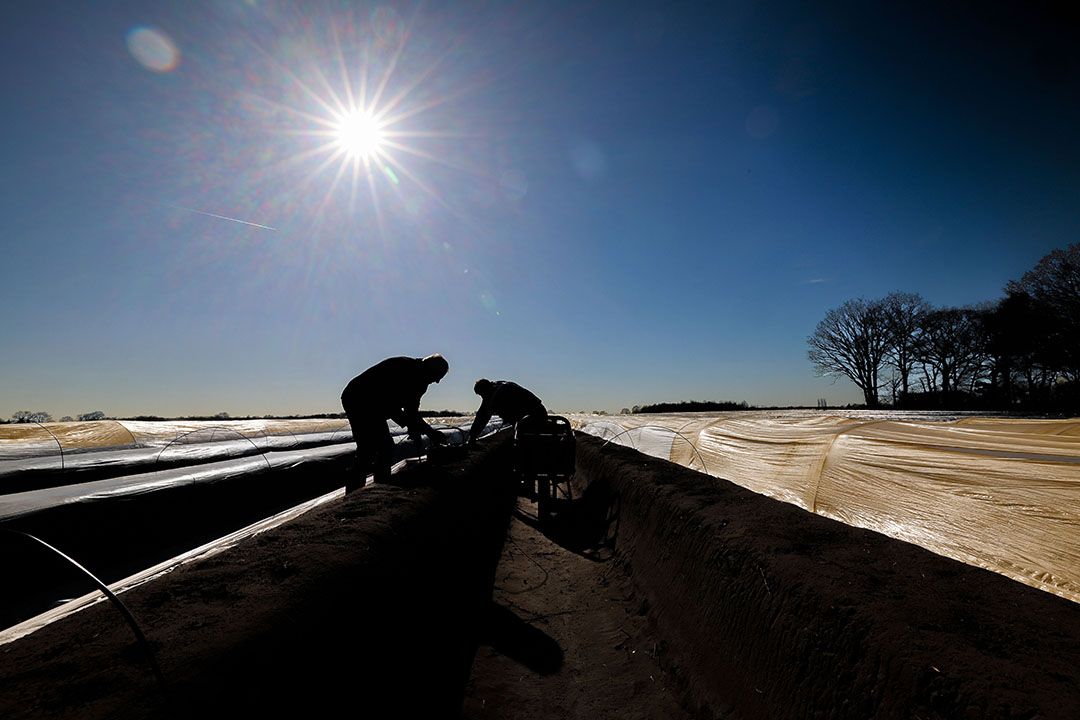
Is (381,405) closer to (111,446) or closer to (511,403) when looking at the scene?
(511,403)

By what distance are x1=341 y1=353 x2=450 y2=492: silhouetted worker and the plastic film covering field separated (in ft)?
12.4

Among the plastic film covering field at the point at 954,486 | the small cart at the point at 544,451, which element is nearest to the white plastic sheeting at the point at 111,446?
the small cart at the point at 544,451

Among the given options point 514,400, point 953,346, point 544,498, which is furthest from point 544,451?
point 953,346

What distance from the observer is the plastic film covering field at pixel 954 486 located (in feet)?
6.91

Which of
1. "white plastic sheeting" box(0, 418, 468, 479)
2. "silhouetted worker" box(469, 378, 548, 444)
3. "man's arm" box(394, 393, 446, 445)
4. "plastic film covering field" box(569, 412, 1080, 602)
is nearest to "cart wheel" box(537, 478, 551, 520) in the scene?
"silhouetted worker" box(469, 378, 548, 444)

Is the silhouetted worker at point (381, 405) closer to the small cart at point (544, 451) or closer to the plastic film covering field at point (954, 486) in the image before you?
the small cart at point (544, 451)

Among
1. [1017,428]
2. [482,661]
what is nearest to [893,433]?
[1017,428]

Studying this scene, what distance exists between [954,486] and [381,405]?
4817 mm

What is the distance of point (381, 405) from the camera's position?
4902 mm

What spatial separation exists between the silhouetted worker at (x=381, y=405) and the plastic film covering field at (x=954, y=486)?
12.4 feet

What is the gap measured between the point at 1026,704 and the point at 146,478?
22.0 feet

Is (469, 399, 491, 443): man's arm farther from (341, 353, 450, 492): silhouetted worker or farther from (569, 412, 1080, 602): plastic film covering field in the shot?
(569, 412, 1080, 602): plastic film covering field

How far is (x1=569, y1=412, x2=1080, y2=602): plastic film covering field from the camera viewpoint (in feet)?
6.91

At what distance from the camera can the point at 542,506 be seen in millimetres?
6309
